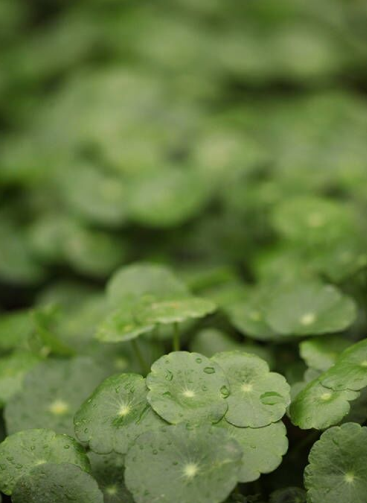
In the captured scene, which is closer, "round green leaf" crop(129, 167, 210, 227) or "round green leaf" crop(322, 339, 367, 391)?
"round green leaf" crop(322, 339, 367, 391)

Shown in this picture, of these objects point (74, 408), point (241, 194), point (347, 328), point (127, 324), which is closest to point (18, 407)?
point (74, 408)

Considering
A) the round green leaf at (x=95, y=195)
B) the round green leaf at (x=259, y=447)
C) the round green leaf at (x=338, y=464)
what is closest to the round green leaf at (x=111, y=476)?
the round green leaf at (x=259, y=447)

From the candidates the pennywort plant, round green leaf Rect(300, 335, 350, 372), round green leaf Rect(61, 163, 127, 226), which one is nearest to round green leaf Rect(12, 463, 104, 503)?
the pennywort plant

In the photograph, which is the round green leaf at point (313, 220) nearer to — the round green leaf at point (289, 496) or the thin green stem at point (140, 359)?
the thin green stem at point (140, 359)

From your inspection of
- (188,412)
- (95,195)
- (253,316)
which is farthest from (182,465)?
(95,195)

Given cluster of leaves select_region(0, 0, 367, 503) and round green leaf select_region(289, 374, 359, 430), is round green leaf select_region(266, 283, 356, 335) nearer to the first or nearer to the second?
cluster of leaves select_region(0, 0, 367, 503)

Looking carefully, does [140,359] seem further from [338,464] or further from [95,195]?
[95,195]
